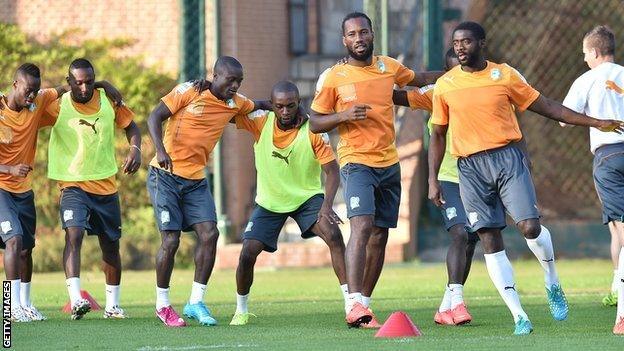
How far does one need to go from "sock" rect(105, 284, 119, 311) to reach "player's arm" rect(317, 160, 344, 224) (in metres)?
1.99

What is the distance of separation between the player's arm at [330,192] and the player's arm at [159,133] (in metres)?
1.20

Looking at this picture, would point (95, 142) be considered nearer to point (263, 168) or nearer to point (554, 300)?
point (263, 168)

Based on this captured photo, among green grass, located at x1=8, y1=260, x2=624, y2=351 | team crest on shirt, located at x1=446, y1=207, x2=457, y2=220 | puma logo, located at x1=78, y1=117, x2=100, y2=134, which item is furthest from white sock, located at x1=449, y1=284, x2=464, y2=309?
puma logo, located at x1=78, y1=117, x2=100, y2=134

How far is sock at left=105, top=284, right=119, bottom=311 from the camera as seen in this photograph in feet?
41.2

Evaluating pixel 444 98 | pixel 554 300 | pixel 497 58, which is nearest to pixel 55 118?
pixel 444 98

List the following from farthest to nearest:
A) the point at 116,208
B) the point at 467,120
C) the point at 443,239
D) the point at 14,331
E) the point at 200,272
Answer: the point at 443,239, the point at 116,208, the point at 200,272, the point at 14,331, the point at 467,120

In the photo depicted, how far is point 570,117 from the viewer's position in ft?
34.6

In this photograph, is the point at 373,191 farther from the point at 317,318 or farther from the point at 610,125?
the point at 610,125

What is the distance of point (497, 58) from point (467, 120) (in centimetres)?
1120

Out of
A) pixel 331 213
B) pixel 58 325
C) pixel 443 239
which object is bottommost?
pixel 443 239

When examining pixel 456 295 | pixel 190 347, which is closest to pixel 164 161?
pixel 190 347

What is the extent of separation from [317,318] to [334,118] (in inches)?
75.2

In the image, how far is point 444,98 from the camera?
10648 millimetres

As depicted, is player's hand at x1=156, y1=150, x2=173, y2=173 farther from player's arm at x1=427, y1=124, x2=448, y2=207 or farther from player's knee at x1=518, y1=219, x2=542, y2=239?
player's knee at x1=518, y1=219, x2=542, y2=239
